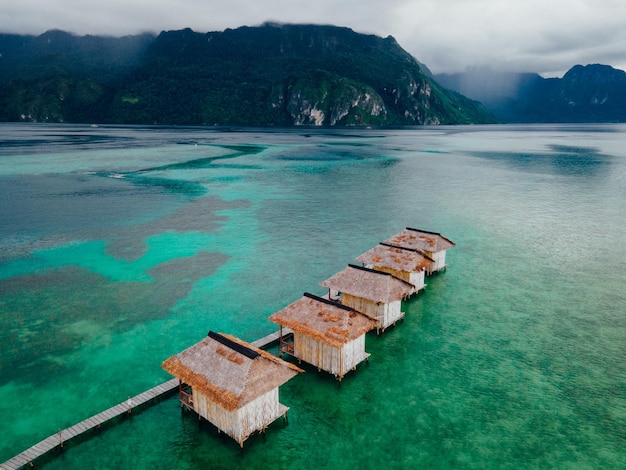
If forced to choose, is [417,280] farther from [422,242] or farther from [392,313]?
[392,313]

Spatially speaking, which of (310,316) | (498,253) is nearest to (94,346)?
(310,316)

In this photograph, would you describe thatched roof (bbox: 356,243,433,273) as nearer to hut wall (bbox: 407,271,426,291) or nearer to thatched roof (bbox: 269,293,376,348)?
hut wall (bbox: 407,271,426,291)

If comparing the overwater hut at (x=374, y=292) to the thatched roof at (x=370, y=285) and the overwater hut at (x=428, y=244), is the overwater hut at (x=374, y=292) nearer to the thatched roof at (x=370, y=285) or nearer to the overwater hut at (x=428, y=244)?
the thatched roof at (x=370, y=285)

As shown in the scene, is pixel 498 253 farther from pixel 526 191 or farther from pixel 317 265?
pixel 526 191

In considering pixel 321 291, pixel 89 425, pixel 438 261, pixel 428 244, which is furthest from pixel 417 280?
pixel 89 425

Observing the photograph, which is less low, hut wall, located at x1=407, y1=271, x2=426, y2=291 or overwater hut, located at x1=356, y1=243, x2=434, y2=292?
overwater hut, located at x1=356, y1=243, x2=434, y2=292

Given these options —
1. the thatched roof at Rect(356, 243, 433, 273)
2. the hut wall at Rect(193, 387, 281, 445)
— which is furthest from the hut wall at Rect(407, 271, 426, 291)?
the hut wall at Rect(193, 387, 281, 445)
